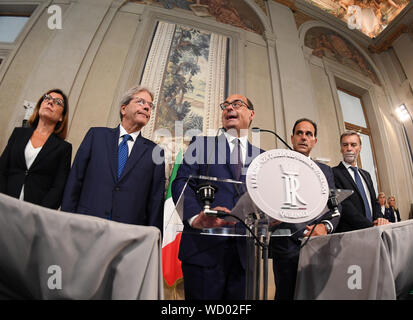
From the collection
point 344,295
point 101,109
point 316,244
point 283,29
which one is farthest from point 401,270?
point 283,29

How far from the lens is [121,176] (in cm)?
Answer: 144

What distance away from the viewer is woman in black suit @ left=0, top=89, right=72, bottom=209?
5.03 ft

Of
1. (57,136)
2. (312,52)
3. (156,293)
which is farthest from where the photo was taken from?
(312,52)

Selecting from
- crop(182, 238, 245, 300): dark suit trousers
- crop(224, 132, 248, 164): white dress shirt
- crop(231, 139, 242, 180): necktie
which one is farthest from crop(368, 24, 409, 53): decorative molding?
crop(182, 238, 245, 300): dark suit trousers

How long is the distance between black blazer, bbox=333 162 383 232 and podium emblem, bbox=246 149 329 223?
44.5 inches

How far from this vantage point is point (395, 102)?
153 inches

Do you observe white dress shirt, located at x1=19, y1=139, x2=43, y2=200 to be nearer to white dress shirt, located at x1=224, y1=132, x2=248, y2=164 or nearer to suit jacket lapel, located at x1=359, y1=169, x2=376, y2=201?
white dress shirt, located at x1=224, y1=132, x2=248, y2=164

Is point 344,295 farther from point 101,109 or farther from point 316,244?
point 101,109

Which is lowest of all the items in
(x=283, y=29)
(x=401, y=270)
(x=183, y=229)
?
(x=401, y=270)

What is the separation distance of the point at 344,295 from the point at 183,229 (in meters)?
0.61

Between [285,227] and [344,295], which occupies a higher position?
[285,227]

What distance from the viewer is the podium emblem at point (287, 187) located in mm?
699

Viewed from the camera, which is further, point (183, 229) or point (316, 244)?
point (316, 244)

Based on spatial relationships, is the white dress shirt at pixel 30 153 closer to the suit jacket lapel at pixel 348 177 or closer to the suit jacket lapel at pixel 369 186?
the suit jacket lapel at pixel 348 177
